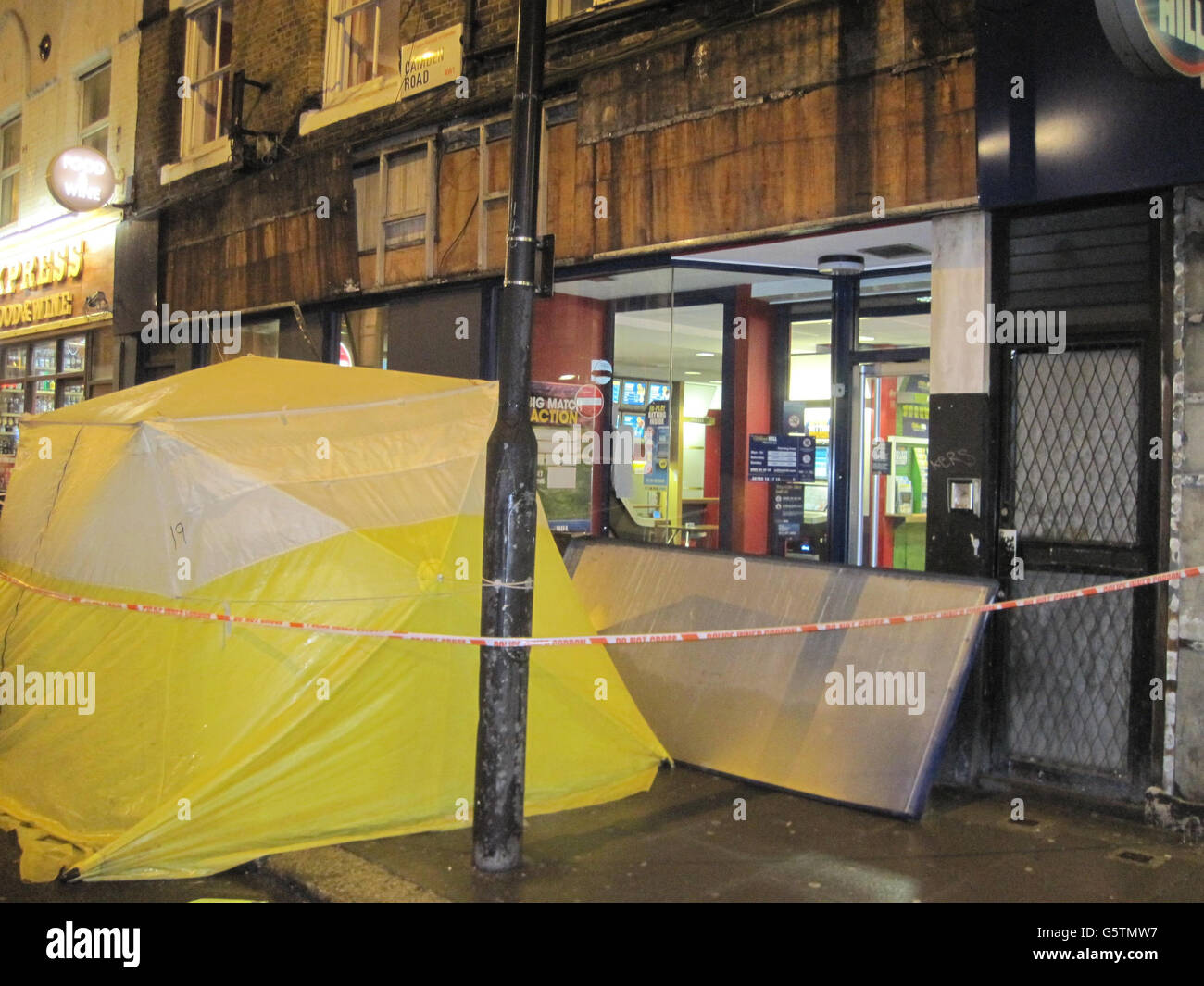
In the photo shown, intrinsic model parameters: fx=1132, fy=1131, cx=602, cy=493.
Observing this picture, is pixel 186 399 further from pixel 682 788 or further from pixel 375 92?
pixel 375 92

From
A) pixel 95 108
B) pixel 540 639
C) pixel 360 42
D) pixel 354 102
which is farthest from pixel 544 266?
pixel 95 108

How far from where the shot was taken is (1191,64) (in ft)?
17.8

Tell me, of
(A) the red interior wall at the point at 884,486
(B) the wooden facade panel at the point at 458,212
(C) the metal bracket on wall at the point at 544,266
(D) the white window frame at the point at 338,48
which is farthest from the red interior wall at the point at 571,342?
(C) the metal bracket on wall at the point at 544,266

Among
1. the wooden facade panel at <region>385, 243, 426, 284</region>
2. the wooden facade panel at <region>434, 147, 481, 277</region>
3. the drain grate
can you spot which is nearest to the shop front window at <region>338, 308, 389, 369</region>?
the wooden facade panel at <region>385, 243, 426, 284</region>

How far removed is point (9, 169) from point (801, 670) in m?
18.1

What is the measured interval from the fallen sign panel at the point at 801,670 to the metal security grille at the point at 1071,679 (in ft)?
2.36

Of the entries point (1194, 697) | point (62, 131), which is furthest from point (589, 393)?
point (62, 131)

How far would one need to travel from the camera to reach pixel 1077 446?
6535 mm

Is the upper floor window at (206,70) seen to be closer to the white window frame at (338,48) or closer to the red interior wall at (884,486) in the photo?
the white window frame at (338,48)
